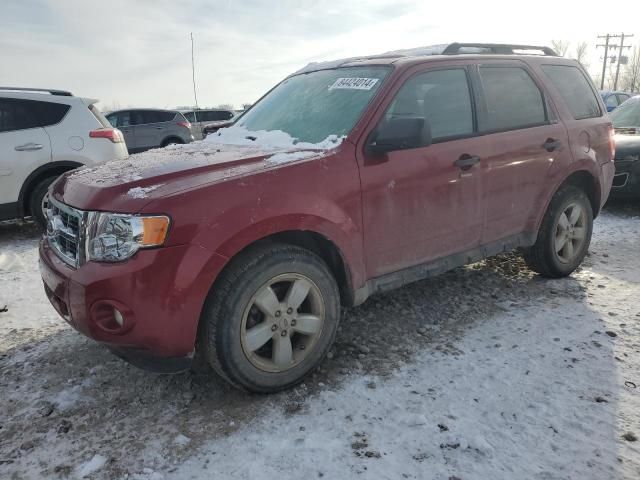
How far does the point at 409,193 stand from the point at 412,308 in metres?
1.08

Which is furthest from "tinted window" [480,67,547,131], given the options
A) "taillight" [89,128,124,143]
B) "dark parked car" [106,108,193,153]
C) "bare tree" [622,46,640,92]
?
"bare tree" [622,46,640,92]

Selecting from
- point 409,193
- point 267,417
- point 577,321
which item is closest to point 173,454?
point 267,417

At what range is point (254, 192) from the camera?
2504 mm

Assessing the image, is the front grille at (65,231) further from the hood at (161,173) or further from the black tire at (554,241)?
the black tire at (554,241)

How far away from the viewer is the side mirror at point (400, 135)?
2820mm

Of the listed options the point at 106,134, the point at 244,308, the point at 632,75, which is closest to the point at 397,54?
the point at 244,308

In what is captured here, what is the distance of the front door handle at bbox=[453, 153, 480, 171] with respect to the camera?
332 cm

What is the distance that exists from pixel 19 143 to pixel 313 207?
15.8ft

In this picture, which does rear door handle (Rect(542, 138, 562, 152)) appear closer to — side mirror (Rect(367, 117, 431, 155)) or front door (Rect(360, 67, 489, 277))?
front door (Rect(360, 67, 489, 277))

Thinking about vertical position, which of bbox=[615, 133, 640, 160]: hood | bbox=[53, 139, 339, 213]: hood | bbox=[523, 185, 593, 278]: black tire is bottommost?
bbox=[523, 185, 593, 278]: black tire

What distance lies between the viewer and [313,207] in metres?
2.68

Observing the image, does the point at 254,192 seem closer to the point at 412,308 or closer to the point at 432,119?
the point at 432,119

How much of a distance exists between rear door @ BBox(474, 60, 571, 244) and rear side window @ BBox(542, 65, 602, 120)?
280 mm

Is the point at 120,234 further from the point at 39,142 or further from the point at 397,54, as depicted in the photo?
the point at 39,142
